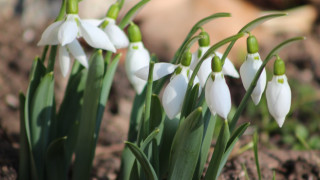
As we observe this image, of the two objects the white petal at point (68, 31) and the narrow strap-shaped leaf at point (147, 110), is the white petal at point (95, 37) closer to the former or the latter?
the white petal at point (68, 31)

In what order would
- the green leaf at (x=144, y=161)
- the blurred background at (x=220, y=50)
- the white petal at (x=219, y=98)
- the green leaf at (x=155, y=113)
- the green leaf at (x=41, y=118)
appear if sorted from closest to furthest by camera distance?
the white petal at (x=219, y=98) → the green leaf at (x=144, y=161) → the green leaf at (x=155, y=113) → the green leaf at (x=41, y=118) → the blurred background at (x=220, y=50)

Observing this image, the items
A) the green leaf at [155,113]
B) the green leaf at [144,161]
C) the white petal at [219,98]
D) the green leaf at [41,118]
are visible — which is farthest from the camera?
the green leaf at [41,118]

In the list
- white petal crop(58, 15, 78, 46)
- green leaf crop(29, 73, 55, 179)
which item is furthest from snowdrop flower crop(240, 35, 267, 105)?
green leaf crop(29, 73, 55, 179)

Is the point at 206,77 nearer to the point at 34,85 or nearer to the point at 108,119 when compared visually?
the point at 34,85

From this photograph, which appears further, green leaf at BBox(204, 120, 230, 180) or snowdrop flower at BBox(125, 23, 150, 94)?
snowdrop flower at BBox(125, 23, 150, 94)

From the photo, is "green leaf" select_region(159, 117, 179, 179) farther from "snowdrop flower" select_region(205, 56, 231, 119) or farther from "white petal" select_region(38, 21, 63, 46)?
"white petal" select_region(38, 21, 63, 46)

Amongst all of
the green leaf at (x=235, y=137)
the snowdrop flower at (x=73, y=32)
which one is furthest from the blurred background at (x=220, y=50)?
the snowdrop flower at (x=73, y=32)

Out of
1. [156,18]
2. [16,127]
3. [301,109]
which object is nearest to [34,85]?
[16,127]

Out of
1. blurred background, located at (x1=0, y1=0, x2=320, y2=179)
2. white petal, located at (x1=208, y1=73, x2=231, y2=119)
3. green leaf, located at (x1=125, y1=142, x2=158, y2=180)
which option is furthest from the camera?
blurred background, located at (x1=0, y1=0, x2=320, y2=179)
